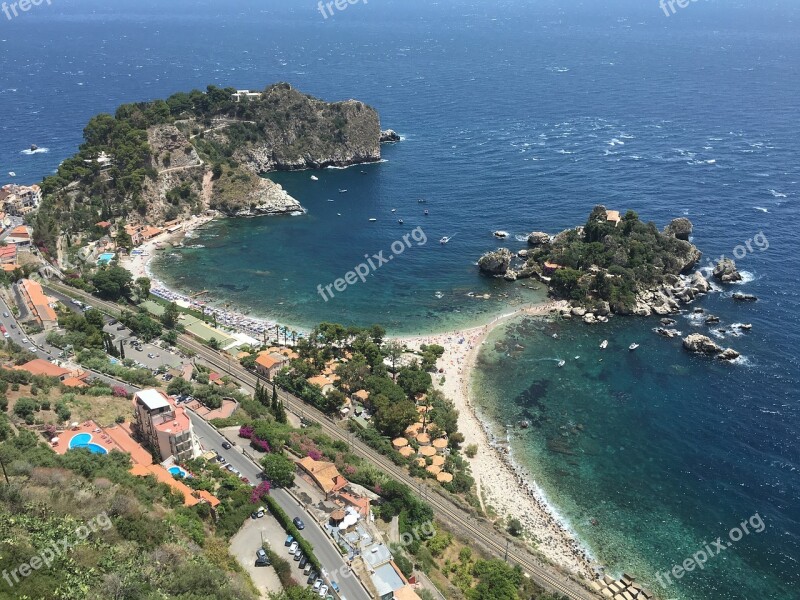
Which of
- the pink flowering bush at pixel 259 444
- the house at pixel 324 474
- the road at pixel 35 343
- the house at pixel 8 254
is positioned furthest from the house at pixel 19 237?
the house at pixel 324 474

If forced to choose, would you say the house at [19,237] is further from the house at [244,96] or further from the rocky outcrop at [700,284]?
the rocky outcrop at [700,284]

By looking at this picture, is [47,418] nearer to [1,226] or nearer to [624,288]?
[1,226]

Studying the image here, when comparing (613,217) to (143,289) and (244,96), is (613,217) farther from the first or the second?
(244,96)

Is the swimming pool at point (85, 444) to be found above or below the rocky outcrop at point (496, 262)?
above

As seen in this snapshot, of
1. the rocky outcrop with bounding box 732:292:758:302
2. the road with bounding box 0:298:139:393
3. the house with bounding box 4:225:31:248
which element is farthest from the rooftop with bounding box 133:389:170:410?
the rocky outcrop with bounding box 732:292:758:302

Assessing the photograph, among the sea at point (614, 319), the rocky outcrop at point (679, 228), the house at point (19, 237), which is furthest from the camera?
the rocky outcrop at point (679, 228)

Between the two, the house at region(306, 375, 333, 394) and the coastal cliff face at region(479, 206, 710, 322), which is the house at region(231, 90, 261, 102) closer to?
the coastal cliff face at region(479, 206, 710, 322)
